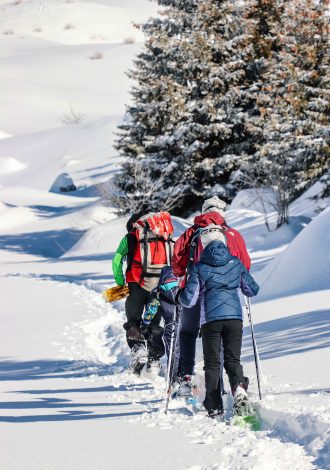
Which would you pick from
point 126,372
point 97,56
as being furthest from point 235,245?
point 97,56

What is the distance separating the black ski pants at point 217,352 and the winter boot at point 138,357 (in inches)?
79.4

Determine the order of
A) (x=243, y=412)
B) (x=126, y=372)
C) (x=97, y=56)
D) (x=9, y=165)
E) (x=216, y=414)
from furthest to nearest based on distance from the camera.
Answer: (x=97, y=56)
(x=9, y=165)
(x=126, y=372)
(x=216, y=414)
(x=243, y=412)

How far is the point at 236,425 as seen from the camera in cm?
514

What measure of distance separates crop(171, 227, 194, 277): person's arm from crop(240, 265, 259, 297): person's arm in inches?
18.2

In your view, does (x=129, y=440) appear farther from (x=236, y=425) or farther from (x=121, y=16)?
(x=121, y=16)

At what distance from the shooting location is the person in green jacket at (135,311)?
7.54 metres

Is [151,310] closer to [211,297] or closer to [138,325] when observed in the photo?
Result: [138,325]

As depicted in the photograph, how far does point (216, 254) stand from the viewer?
5.49 metres

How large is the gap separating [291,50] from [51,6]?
76204mm

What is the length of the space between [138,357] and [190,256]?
84.2 inches

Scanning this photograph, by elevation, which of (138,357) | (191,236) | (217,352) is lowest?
(138,357)

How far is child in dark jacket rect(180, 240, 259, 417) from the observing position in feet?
18.1

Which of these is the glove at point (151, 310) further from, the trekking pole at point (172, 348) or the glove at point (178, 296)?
the glove at point (178, 296)

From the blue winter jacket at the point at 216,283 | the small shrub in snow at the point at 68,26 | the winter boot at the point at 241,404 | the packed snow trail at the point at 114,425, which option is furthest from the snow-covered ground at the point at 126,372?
the small shrub in snow at the point at 68,26
